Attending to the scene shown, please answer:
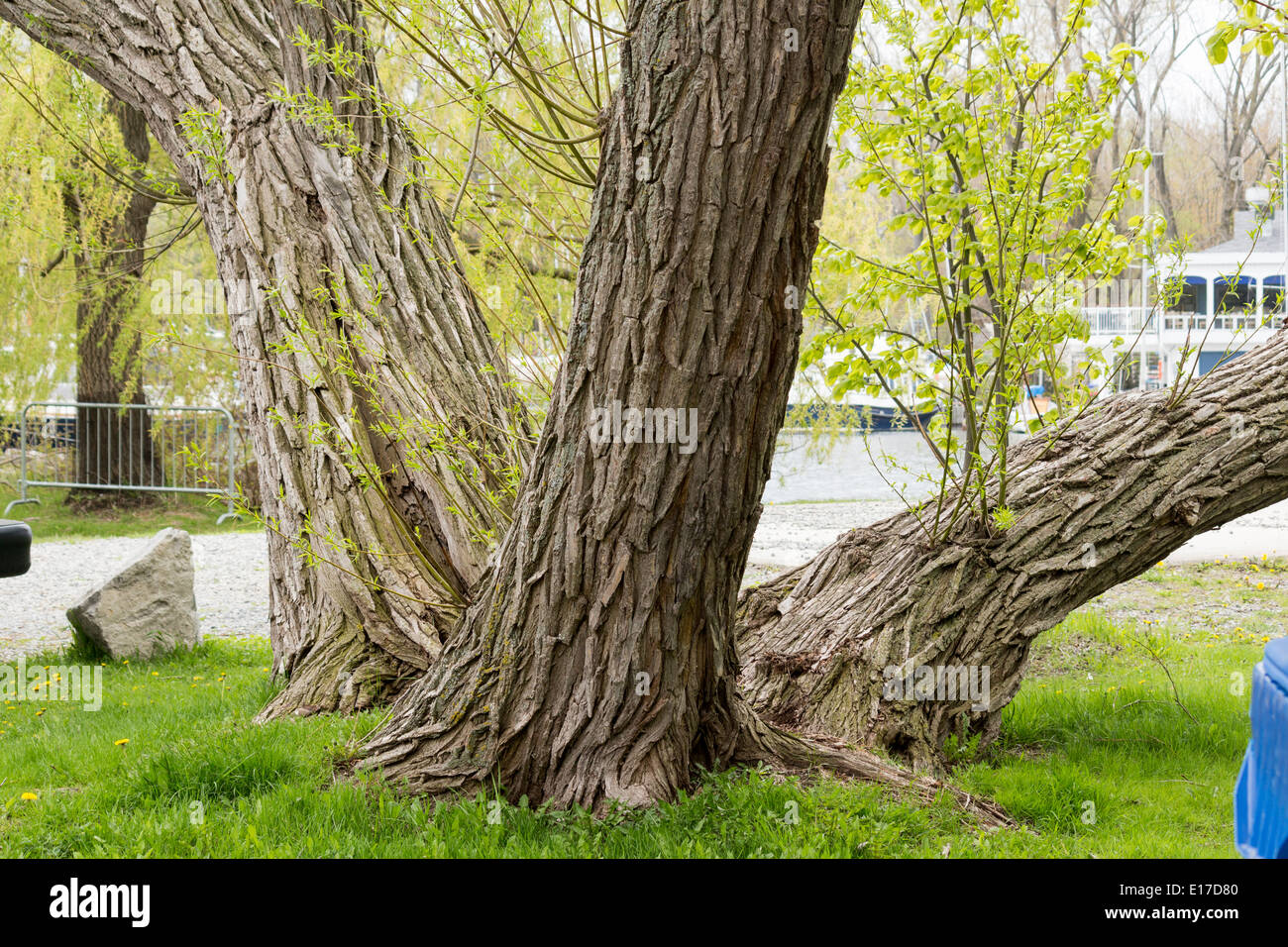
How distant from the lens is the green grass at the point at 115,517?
13.3 meters

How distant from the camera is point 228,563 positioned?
1138 cm

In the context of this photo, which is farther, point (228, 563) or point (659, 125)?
point (228, 563)

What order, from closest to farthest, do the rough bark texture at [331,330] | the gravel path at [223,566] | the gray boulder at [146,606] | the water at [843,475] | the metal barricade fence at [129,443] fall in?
the rough bark texture at [331,330] → the gray boulder at [146,606] → the gravel path at [223,566] → the metal barricade fence at [129,443] → the water at [843,475]

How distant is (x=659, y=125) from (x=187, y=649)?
554 centimetres

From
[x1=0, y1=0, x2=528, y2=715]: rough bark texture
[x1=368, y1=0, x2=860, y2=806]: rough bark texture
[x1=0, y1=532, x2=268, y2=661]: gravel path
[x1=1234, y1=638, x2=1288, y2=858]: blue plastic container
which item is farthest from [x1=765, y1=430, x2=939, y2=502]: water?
[x1=1234, y1=638, x2=1288, y2=858]: blue plastic container

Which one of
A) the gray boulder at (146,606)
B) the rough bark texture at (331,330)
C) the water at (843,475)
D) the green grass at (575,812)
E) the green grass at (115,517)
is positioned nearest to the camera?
the green grass at (575,812)

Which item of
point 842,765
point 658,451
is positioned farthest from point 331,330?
point 842,765

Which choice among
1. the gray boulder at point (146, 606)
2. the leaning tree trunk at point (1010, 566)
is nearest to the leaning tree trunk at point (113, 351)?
the gray boulder at point (146, 606)

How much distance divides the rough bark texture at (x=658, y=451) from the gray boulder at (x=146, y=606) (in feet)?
12.9

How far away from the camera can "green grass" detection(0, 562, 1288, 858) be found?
121 inches

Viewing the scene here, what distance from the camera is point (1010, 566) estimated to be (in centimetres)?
450

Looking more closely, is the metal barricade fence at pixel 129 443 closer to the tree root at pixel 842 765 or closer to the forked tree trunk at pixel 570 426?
the forked tree trunk at pixel 570 426
